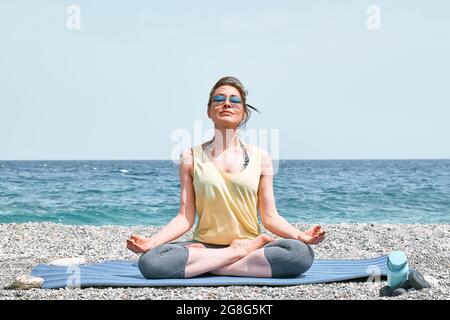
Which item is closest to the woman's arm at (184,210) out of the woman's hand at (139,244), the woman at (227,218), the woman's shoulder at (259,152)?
the woman at (227,218)

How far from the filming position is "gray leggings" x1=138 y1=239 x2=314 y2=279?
5.71 m

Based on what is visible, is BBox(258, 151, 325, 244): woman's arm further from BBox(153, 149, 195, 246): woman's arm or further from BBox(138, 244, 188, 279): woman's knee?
BBox(138, 244, 188, 279): woman's knee

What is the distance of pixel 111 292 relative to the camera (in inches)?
213

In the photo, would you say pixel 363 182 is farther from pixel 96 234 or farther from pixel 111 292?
pixel 111 292

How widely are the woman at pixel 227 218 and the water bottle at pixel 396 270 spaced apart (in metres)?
0.61

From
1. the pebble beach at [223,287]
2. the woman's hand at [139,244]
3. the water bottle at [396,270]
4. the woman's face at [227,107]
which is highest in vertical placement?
the woman's face at [227,107]

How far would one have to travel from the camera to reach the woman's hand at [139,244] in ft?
18.1

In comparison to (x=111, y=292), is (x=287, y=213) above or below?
below

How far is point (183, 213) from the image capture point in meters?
5.88

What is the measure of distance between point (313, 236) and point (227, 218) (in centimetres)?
72

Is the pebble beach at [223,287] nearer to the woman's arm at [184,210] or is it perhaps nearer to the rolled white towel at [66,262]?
the rolled white towel at [66,262]
